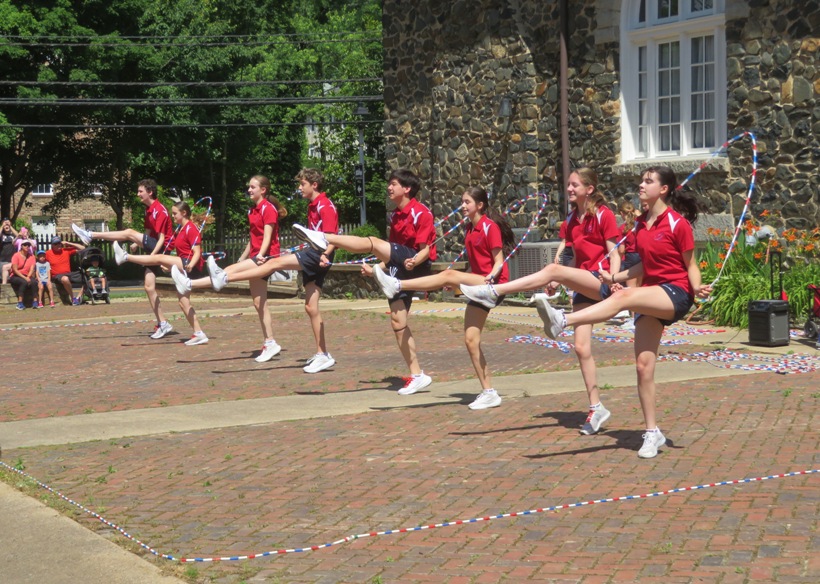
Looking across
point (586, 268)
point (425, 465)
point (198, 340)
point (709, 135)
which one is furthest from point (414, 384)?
point (709, 135)

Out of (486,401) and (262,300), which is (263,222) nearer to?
(262,300)

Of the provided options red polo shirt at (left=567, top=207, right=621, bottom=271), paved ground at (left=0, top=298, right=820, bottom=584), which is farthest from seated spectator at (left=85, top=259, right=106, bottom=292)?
red polo shirt at (left=567, top=207, right=621, bottom=271)

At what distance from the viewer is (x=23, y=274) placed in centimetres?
2695

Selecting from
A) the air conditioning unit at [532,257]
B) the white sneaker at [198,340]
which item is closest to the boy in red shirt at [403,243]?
the white sneaker at [198,340]

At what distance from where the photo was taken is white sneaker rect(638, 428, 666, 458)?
8.35 metres

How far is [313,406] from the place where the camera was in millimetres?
11062

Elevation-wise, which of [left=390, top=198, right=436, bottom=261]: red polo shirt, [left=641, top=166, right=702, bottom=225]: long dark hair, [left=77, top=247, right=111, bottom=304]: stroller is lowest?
[left=77, top=247, right=111, bottom=304]: stroller

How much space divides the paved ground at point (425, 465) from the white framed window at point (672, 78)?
5.56 metres

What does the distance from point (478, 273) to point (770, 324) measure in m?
5.49

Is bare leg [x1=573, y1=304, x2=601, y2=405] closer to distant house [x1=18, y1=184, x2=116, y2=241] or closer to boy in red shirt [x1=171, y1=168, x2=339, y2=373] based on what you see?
boy in red shirt [x1=171, y1=168, x2=339, y2=373]

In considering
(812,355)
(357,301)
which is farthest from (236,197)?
(812,355)

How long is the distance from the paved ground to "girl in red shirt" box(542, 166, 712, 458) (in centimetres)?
71

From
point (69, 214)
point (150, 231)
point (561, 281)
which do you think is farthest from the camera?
point (69, 214)

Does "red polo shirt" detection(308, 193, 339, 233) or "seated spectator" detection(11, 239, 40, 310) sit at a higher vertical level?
"red polo shirt" detection(308, 193, 339, 233)
